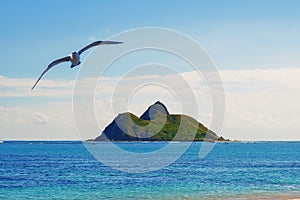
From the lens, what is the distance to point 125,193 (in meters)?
54.5

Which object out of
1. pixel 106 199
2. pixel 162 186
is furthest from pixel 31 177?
pixel 106 199

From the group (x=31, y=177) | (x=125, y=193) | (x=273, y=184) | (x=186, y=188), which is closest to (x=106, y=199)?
(x=125, y=193)

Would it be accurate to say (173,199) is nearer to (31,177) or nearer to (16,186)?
(16,186)

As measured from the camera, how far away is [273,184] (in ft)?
205

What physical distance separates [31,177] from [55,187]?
1541 cm

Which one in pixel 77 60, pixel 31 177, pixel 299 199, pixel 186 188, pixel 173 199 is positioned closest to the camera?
pixel 77 60

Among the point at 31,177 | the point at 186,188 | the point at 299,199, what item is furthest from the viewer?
the point at 31,177

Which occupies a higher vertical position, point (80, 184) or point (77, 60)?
point (77, 60)

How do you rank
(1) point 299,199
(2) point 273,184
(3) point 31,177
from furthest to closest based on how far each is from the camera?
(3) point 31,177 < (2) point 273,184 < (1) point 299,199

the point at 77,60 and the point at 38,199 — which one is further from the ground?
the point at 77,60

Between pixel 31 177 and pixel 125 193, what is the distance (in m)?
25.5

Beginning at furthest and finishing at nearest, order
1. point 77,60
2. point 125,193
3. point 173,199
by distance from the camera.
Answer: point 125,193
point 173,199
point 77,60

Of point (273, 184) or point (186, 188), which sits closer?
point (186, 188)

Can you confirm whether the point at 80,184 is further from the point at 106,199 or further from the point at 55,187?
the point at 106,199
